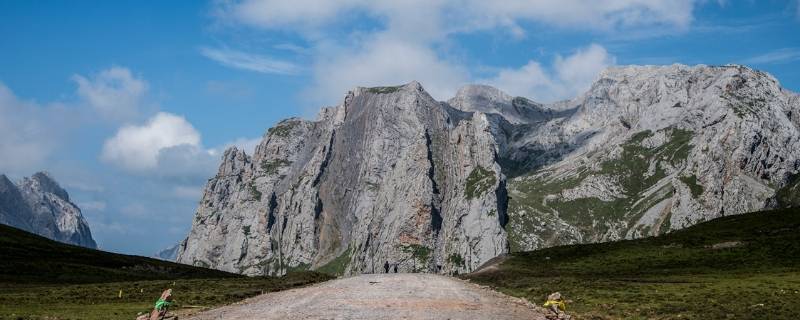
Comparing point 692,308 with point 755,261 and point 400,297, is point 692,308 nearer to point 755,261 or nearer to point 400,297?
point 400,297

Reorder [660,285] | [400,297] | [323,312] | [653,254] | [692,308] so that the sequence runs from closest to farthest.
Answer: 1. [323,312]
2. [692,308]
3. [400,297]
4. [660,285]
5. [653,254]

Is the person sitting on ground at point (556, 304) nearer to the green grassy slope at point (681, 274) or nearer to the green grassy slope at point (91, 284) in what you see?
the green grassy slope at point (681, 274)

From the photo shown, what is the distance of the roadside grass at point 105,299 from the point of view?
48.7 m

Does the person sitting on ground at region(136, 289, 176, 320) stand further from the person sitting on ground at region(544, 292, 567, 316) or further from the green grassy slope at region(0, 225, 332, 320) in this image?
the person sitting on ground at region(544, 292, 567, 316)

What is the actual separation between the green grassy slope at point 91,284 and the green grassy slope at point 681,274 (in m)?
30.5

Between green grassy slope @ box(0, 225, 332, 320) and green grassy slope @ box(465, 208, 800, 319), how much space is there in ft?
100

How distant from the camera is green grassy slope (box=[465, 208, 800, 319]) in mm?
50188

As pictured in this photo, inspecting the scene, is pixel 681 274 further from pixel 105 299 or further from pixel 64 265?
pixel 64 265

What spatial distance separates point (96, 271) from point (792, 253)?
102m

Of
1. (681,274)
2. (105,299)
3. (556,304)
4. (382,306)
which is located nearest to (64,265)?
(105,299)

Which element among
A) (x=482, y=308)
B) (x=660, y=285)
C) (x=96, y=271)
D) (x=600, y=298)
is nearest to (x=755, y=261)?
(x=660, y=285)

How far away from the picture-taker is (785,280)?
2694 inches

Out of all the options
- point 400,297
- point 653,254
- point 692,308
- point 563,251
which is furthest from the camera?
point 563,251

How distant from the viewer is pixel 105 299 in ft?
205
